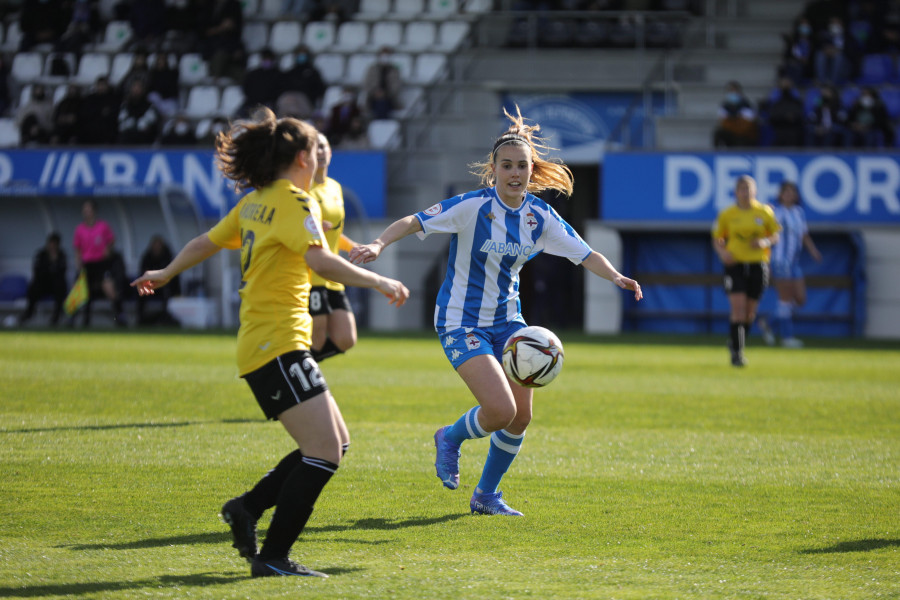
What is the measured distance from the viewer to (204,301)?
73.0 ft

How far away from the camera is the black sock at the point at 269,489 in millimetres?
4859

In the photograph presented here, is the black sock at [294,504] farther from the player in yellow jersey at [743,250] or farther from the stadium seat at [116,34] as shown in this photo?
the stadium seat at [116,34]

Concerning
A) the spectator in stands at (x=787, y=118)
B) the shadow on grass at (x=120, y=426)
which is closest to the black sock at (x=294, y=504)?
the shadow on grass at (x=120, y=426)

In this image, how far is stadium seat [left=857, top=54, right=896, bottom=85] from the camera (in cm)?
2334

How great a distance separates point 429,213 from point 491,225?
1.14 feet

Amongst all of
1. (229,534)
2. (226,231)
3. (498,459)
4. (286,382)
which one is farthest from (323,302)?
(286,382)

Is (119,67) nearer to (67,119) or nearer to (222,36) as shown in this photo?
(222,36)

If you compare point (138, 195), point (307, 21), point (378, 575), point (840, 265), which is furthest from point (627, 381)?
point (307, 21)

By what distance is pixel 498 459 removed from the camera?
621 centimetres

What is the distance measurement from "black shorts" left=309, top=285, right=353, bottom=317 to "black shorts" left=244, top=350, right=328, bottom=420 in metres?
4.68

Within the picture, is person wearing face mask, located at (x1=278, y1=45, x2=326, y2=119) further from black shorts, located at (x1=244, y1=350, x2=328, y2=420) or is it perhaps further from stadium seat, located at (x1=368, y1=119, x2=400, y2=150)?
black shorts, located at (x1=244, y1=350, x2=328, y2=420)

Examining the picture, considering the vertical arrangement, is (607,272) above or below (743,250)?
above

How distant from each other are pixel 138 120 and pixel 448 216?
18432mm

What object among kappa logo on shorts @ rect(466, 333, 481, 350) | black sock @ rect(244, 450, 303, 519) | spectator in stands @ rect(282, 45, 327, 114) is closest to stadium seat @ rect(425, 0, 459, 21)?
spectator in stands @ rect(282, 45, 327, 114)
